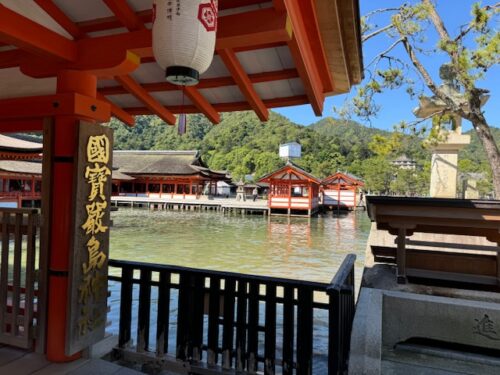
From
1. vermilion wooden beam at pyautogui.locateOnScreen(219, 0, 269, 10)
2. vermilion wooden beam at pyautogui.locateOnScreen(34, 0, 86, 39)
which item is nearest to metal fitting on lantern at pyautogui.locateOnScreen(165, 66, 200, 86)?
vermilion wooden beam at pyautogui.locateOnScreen(219, 0, 269, 10)

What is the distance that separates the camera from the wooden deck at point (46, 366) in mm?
2879

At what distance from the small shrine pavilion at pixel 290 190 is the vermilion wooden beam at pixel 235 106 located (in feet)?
81.4

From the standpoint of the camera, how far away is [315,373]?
170 inches

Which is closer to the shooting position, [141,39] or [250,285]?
[141,39]

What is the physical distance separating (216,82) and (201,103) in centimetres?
45

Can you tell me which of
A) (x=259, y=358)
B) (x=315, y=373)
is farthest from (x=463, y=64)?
(x=259, y=358)

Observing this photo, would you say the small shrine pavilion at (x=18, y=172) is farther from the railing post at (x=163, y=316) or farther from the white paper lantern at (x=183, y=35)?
the white paper lantern at (x=183, y=35)

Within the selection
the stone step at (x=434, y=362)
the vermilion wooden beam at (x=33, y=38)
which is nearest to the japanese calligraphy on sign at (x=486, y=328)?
the stone step at (x=434, y=362)

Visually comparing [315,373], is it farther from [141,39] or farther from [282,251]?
[282,251]

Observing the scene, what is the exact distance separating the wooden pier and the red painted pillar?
92.9 feet

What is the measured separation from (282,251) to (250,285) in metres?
11.6

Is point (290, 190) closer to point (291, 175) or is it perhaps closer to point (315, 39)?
point (291, 175)

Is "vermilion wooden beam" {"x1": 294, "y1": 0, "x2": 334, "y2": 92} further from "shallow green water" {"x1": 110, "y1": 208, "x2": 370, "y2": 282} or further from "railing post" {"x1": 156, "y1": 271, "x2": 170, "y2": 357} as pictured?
"shallow green water" {"x1": 110, "y1": 208, "x2": 370, "y2": 282}

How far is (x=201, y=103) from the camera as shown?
14.0 feet
